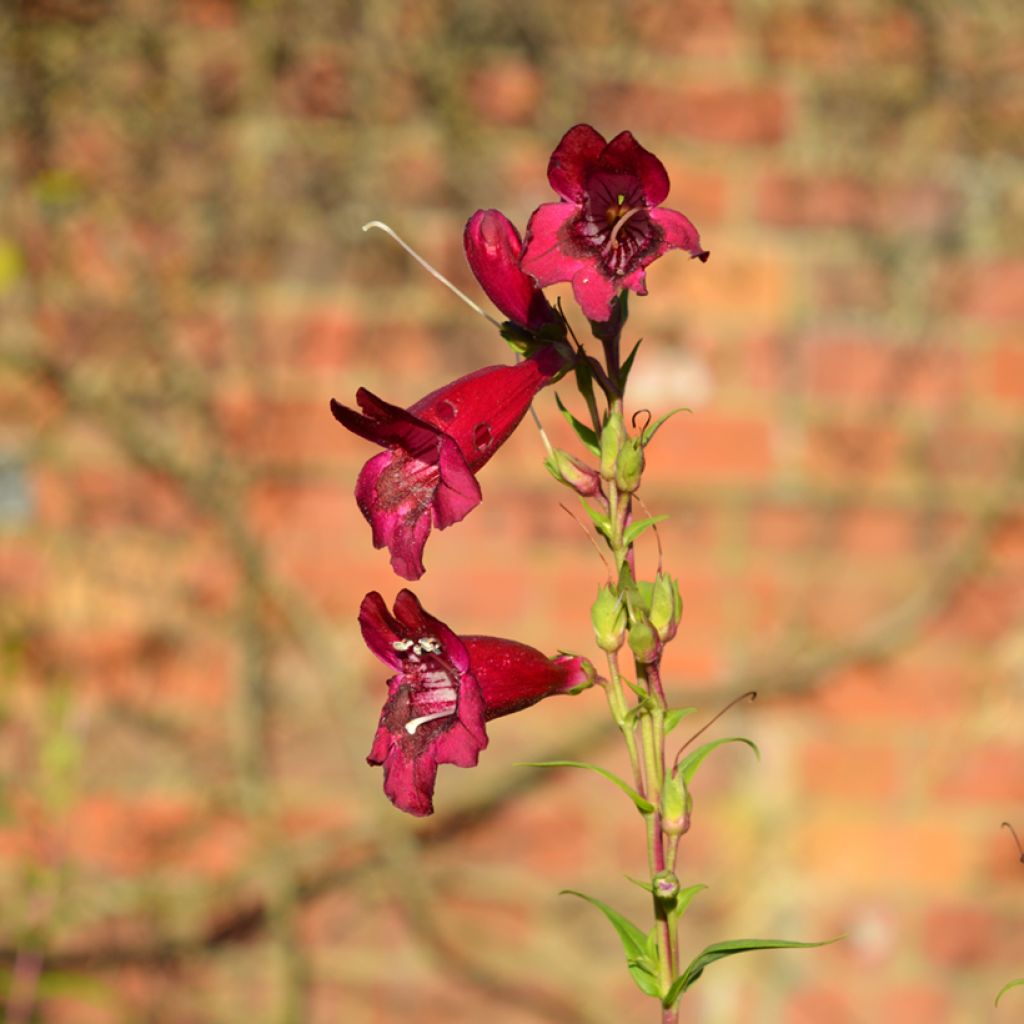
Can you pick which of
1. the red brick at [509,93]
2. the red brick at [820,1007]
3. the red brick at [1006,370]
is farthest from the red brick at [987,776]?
the red brick at [509,93]

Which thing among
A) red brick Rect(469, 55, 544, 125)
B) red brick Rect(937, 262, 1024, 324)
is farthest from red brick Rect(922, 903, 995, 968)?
red brick Rect(469, 55, 544, 125)

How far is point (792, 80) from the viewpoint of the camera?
161 centimetres

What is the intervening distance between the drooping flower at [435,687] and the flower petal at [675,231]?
0.16 m

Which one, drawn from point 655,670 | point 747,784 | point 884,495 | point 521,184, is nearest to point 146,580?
point 521,184

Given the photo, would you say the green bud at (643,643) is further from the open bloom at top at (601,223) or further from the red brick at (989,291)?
the red brick at (989,291)

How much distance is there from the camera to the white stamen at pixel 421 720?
564 millimetres

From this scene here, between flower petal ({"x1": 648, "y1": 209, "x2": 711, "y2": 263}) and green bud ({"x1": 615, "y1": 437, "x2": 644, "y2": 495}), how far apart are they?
0.23 feet

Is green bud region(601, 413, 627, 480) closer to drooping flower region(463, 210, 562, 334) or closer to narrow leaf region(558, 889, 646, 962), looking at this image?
drooping flower region(463, 210, 562, 334)

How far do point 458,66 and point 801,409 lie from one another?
0.55m

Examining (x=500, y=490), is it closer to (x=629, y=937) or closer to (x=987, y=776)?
(x=987, y=776)

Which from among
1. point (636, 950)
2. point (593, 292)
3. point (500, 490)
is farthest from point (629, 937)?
point (500, 490)

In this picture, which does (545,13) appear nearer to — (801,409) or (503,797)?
(801,409)

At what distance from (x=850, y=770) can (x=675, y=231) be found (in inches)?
49.3

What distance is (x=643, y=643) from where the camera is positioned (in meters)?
0.52
